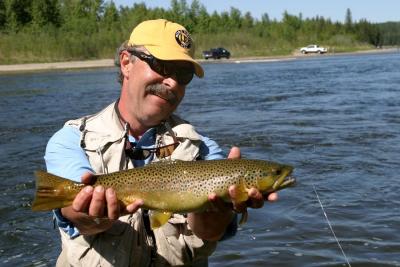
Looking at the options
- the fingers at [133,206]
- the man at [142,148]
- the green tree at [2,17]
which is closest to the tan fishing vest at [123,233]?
the man at [142,148]

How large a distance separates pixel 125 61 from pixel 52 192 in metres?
1.02

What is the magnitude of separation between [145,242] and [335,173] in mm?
5641

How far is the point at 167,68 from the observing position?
3416mm

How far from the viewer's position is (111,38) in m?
64.6

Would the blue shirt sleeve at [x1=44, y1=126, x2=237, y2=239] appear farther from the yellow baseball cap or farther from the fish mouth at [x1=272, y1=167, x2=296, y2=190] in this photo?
the fish mouth at [x1=272, y1=167, x2=296, y2=190]

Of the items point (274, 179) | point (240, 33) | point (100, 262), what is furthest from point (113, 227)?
point (240, 33)

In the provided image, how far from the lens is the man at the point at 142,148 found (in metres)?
3.27

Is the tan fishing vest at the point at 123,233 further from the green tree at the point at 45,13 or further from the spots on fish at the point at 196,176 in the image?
the green tree at the point at 45,13

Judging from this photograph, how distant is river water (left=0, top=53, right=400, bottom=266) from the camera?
5.79 meters

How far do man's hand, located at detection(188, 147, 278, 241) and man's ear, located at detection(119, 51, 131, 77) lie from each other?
0.81 metres

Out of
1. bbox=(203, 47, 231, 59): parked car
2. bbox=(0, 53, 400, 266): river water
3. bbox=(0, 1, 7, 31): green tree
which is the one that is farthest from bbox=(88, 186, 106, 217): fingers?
bbox=(0, 1, 7, 31): green tree

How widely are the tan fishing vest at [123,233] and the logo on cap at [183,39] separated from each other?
1.54ft

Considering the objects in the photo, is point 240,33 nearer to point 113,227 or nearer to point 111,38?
point 111,38

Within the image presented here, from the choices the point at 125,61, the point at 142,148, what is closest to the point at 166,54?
the point at 125,61
